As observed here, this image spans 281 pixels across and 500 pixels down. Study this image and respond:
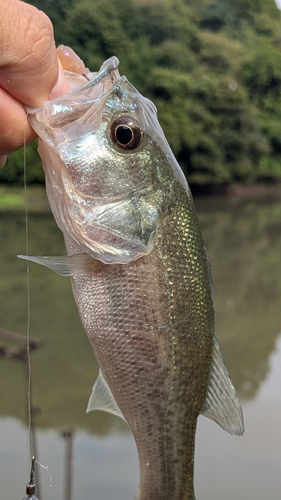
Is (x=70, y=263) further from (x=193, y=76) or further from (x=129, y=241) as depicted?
(x=193, y=76)

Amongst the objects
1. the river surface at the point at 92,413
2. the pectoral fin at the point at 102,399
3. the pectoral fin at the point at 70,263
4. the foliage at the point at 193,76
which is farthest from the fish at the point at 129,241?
the foliage at the point at 193,76

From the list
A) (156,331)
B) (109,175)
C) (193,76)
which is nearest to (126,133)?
(109,175)

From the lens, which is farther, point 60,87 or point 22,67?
point 60,87

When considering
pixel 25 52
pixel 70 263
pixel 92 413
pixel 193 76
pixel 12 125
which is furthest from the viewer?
pixel 193 76

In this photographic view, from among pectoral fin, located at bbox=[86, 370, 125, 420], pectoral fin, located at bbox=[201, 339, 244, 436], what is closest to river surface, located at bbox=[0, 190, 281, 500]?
pectoral fin, located at bbox=[86, 370, 125, 420]

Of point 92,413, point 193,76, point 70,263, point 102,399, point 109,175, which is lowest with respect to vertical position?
point 92,413

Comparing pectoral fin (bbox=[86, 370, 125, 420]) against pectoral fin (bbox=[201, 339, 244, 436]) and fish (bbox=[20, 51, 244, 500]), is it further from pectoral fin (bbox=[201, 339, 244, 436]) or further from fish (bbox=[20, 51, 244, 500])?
pectoral fin (bbox=[201, 339, 244, 436])

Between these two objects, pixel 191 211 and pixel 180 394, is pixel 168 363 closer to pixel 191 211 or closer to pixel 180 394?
pixel 180 394
